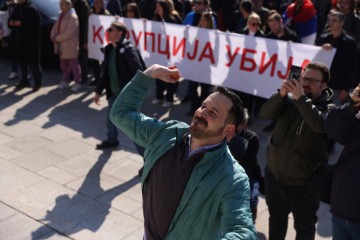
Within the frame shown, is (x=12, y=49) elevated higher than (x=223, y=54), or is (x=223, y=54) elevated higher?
(x=223, y=54)

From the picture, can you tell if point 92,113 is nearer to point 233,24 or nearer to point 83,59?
point 83,59

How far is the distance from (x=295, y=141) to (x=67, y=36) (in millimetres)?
6077

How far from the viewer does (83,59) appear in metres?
9.20

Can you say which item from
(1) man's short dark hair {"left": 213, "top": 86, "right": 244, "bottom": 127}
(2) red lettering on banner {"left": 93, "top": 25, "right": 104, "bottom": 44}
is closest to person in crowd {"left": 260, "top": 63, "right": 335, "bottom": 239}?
(1) man's short dark hair {"left": 213, "top": 86, "right": 244, "bottom": 127}

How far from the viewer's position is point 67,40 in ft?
28.3

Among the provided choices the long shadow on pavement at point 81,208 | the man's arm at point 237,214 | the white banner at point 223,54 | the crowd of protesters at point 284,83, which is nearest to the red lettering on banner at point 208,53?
the white banner at point 223,54

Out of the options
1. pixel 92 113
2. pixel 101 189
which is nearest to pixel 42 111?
pixel 92 113

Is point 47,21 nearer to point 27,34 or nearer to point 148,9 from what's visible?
point 27,34

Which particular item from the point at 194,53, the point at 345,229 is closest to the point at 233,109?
the point at 345,229

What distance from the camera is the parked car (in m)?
9.88

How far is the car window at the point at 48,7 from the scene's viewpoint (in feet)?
33.0

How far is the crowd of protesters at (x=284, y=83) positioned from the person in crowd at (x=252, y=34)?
0.6 inches

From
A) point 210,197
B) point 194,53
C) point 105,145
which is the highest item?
point 210,197

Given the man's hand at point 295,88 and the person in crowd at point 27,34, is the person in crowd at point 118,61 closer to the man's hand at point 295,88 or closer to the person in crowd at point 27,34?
the man's hand at point 295,88
